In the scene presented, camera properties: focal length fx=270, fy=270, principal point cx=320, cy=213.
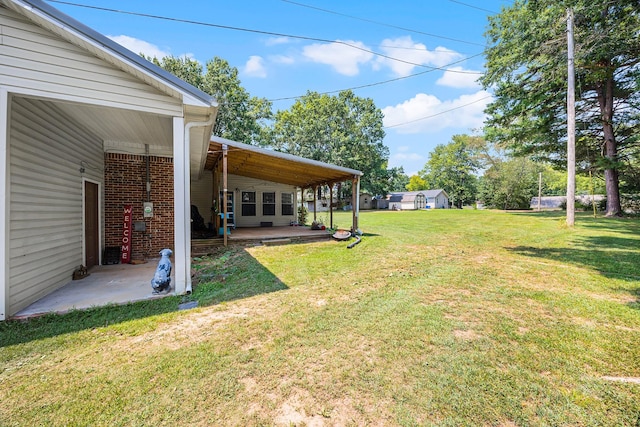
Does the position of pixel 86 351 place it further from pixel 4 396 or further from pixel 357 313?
pixel 357 313

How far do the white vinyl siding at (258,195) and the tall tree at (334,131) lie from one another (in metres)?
17.1

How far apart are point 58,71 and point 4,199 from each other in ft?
5.39

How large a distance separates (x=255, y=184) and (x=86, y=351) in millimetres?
11026

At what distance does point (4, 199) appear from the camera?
300cm

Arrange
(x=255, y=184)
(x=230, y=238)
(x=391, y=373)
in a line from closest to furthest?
(x=391, y=373)
(x=230, y=238)
(x=255, y=184)

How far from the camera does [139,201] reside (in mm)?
6746

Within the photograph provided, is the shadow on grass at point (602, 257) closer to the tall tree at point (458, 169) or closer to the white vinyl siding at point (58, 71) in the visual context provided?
the white vinyl siding at point (58, 71)

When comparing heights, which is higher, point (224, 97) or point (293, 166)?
point (224, 97)

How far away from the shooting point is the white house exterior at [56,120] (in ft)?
10.2

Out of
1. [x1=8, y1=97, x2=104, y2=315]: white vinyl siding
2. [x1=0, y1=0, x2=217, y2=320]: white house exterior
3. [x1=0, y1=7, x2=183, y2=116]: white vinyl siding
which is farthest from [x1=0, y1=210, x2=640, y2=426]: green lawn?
[x1=0, y1=7, x2=183, y2=116]: white vinyl siding

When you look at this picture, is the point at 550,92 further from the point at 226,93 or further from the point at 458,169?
the point at 458,169

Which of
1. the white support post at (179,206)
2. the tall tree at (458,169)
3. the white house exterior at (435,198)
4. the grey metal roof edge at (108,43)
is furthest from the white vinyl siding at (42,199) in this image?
the tall tree at (458,169)

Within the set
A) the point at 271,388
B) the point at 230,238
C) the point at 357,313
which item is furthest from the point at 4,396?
the point at 230,238

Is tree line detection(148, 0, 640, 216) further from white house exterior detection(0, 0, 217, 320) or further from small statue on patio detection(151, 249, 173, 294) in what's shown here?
small statue on patio detection(151, 249, 173, 294)
